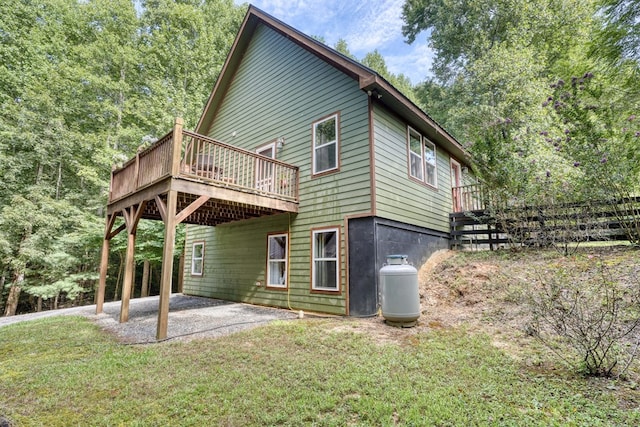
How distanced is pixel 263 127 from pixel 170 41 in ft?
41.6

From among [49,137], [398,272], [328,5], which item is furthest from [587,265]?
[49,137]

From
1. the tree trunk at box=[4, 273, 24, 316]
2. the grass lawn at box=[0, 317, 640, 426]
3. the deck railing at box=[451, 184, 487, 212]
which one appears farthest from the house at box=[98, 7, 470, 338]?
the tree trunk at box=[4, 273, 24, 316]

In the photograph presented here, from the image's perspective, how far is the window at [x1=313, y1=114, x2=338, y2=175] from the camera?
773cm

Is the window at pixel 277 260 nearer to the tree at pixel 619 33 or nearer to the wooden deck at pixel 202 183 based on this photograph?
the wooden deck at pixel 202 183

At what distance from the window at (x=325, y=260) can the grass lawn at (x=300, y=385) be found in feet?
7.72

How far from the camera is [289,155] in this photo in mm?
8969

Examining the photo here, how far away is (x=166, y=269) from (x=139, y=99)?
15.6 metres

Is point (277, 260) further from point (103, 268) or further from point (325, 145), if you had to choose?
point (103, 268)

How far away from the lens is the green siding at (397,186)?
702cm

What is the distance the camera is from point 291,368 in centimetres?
364

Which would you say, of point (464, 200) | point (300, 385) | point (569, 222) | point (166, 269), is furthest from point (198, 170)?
point (464, 200)

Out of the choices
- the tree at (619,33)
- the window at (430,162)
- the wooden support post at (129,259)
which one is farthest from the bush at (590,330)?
the wooden support post at (129,259)

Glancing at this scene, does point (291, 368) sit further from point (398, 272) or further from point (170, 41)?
point (170, 41)

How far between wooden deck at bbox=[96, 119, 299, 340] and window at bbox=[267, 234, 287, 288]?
3.02 ft
